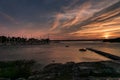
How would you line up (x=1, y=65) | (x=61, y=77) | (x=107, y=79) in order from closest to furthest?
1. (x=107, y=79)
2. (x=61, y=77)
3. (x=1, y=65)

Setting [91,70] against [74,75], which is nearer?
[74,75]

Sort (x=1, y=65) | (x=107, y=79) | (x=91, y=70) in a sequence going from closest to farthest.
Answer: (x=107, y=79)
(x=91, y=70)
(x=1, y=65)

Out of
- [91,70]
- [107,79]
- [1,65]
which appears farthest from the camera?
[1,65]

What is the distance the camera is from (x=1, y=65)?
3841 cm

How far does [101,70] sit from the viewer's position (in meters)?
25.5

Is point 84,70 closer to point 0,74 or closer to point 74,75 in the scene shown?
point 74,75

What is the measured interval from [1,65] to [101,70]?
21.8 m

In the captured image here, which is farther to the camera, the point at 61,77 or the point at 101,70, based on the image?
the point at 101,70

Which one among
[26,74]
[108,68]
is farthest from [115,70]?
[26,74]

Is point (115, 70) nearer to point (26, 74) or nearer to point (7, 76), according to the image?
point (26, 74)

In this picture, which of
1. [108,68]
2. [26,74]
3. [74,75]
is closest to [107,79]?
[74,75]

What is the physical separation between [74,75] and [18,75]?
7.85 m

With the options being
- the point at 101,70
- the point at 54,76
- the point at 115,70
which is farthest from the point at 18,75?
the point at 115,70

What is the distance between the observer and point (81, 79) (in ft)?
68.1
